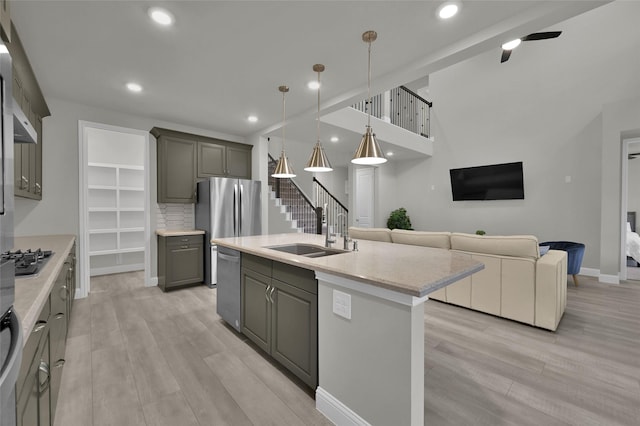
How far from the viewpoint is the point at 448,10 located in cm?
209

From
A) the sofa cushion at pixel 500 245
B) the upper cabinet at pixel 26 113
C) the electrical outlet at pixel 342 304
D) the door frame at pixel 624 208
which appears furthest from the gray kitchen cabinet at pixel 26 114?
the door frame at pixel 624 208

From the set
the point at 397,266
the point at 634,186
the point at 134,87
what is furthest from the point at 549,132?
the point at 134,87

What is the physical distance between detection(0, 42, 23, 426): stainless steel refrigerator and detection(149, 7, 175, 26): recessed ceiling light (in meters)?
1.82

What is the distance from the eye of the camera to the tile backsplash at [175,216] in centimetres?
471

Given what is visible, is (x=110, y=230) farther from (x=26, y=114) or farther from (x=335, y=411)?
(x=335, y=411)

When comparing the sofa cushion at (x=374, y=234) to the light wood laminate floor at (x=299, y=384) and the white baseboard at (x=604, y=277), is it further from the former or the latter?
the white baseboard at (x=604, y=277)

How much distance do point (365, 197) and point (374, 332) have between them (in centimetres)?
666

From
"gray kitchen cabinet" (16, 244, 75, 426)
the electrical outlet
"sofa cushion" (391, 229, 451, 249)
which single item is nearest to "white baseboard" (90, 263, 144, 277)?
"gray kitchen cabinet" (16, 244, 75, 426)

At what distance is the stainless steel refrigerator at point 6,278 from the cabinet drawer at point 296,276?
4.59ft

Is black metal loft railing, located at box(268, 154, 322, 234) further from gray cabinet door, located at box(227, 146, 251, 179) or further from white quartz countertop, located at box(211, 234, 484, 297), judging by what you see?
white quartz countertop, located at box(211, 234, 484, 297)

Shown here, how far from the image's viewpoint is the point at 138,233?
228 inches

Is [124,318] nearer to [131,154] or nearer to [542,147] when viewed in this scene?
[131,154]

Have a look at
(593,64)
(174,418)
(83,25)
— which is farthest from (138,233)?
(593,64)

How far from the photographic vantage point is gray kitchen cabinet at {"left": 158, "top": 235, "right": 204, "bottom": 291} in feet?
14.0
